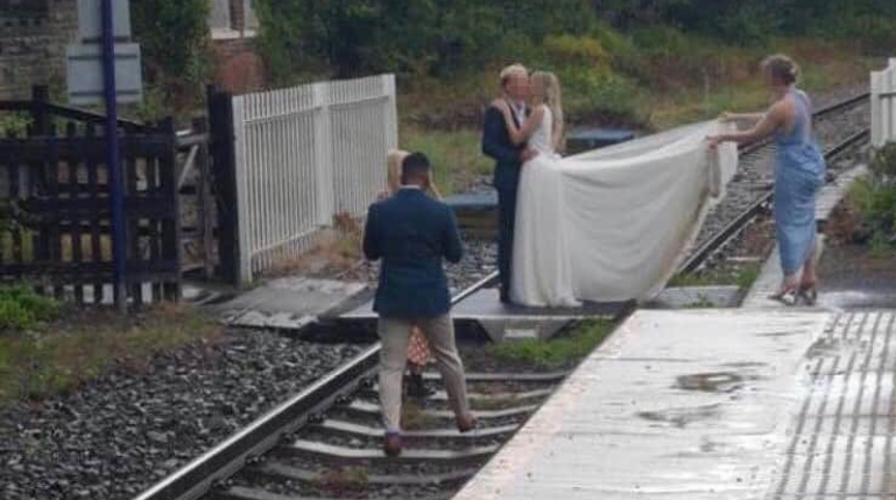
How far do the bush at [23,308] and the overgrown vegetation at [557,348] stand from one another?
346cm

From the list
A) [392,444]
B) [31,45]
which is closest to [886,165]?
[392,444]

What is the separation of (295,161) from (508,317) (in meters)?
5.26

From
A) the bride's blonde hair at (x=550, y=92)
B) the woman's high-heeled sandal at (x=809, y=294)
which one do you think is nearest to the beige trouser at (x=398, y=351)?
the bride's blonde hair at (x=550, y=92)

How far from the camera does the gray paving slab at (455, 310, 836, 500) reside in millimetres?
10375

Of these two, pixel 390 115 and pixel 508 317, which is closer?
pixel 508 317

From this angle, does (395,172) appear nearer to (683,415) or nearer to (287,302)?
(683,415)

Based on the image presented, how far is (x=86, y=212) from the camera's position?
17.7m

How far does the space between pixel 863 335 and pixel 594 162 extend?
126 inches

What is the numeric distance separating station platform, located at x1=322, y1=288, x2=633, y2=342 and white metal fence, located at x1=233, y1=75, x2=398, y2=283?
2606mm

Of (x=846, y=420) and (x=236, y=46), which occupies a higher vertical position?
(x=236, y=46)

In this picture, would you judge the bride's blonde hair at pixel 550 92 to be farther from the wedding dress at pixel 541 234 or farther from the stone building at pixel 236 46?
the stone building at pixel 236 46

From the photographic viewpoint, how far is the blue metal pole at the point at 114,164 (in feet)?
56.4

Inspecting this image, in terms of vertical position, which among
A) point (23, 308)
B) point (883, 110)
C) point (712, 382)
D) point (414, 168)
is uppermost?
point (414, 168)

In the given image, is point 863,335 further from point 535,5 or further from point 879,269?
point 535,5
